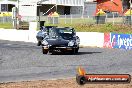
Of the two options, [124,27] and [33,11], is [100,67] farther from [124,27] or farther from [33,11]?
[33,11]

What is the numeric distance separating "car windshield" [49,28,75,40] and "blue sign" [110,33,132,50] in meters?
5.92

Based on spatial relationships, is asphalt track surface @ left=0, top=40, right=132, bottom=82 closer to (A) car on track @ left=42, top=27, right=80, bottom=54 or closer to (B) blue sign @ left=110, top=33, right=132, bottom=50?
(A) car on track @ left=42, top=27, right=80, bottom=54

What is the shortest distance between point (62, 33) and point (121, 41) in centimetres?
674

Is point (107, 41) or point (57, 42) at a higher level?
point (57, 42)

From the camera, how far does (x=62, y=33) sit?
92.9 ft

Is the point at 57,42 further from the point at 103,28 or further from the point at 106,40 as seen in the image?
the point at 103,28

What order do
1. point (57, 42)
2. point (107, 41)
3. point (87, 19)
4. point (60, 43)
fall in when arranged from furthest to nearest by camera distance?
point (87, 19) → point (107, 41) → point (57, 42) → point (60, 43)

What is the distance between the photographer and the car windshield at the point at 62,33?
2783 centimetres

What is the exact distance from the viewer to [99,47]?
35.7 metres

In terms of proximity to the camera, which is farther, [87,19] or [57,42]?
[87,19]

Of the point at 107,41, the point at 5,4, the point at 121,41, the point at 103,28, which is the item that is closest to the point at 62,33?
the point at 121,41

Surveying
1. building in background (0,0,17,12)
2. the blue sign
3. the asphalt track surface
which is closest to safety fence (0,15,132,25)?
the blue sign

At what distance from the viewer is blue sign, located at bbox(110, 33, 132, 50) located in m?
32.9

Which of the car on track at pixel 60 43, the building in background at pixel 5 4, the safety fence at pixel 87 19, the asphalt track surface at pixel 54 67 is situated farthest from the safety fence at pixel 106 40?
the building in background at pixel 5 4
